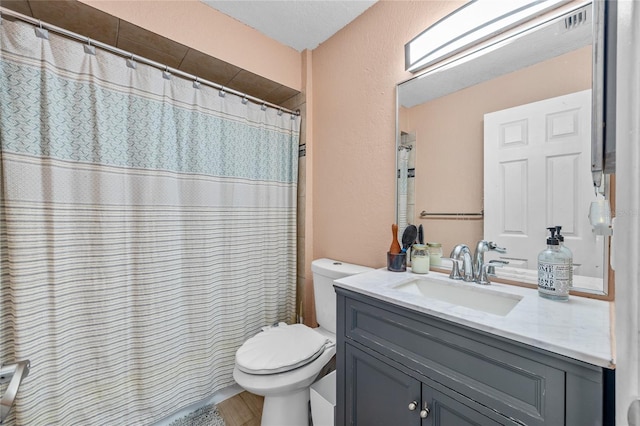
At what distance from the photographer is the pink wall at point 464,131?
2.94 feet

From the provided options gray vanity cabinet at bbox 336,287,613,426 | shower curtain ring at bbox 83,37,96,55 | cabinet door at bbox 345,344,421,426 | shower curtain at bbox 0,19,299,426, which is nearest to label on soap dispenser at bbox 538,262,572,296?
gray vanity cabinet at bbox 336,287,613,426

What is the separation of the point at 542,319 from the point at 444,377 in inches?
12.2

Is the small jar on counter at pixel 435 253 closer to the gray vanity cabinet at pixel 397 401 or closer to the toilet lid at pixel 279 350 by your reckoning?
the gray vanity cabinet at pixel 397 401

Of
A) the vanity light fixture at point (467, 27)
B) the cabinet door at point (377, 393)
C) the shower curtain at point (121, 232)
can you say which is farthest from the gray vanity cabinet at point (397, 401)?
the vanity light fixture at point (467, 27)

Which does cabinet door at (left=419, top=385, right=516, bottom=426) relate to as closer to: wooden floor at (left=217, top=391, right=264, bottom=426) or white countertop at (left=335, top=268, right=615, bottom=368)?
white countertop at (left=335, top=268, right=615, bottom=368)

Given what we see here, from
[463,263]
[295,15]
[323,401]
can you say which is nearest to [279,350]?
[323,401]

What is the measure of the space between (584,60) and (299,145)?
148 cm

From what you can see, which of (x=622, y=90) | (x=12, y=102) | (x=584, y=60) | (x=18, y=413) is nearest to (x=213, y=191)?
(x=12, y=102)

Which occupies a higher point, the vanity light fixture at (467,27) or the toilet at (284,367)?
the vanity light fixture at (467,27)

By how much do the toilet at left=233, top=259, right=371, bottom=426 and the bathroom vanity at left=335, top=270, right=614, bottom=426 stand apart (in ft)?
0.68

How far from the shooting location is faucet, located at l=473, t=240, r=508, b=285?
1.00 meters

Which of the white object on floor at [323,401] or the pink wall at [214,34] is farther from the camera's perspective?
the pink wall at [214,34]

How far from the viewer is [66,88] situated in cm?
108

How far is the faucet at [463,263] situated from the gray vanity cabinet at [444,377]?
1.32 feet
